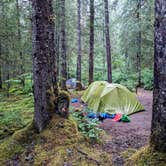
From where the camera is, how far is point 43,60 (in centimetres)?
504

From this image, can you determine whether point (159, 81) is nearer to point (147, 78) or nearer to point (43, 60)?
point (43, 60)

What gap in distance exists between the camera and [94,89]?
10.2 m

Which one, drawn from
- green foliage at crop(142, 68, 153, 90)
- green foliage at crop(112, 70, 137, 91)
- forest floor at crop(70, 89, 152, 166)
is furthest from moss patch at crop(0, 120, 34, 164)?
green foliage at crop(112, 70, 137, 91)

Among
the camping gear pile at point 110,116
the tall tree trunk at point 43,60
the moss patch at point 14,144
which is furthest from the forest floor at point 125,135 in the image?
the moss patch at point 14,144

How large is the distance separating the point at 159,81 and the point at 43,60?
256cm

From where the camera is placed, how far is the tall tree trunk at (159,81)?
3.29 metres

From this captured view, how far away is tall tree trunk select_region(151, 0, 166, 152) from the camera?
10.8 feet

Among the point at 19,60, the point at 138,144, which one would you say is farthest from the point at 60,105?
the point at 19,60

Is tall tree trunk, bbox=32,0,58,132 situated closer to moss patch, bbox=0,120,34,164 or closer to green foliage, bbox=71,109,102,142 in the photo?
moss patch, bbox=0,120,34,164

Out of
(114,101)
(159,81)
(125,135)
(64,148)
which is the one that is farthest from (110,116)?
(159,81)

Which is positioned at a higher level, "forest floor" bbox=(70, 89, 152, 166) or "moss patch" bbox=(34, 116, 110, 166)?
"moss patch" bbox=(34, 116, 110, 166)

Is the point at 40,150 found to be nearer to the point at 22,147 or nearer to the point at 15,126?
the point at 22,147

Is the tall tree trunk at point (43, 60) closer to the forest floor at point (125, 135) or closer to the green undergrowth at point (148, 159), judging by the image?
the forest floor at point (125, 135)

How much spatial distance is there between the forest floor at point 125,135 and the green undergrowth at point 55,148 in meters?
0.28
